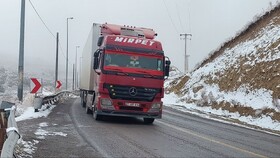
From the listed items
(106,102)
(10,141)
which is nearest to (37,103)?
(106,102)

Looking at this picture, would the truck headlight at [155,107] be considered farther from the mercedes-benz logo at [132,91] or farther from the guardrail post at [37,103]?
the guardrail post at [37,103]

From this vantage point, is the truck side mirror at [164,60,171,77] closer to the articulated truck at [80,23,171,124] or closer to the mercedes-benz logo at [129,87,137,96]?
the articulated truck at [80,23,171,124]

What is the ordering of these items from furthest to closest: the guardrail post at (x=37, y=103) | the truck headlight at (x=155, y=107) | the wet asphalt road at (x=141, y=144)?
the guardrail post at (x=37, y=103) → the truck headlight at (x=155, y=107) → the wet asphalt road at (x=141, y=144)

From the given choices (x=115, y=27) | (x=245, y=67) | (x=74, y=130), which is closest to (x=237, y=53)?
(x=245, y=67)

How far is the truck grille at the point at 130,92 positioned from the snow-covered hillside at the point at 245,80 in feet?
23.0

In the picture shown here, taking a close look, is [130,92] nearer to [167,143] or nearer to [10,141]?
[167,143]

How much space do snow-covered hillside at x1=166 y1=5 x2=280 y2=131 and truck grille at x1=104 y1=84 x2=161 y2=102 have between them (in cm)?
701

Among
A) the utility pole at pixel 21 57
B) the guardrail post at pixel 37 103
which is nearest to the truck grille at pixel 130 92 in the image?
the guardrail post at pixel 37 103

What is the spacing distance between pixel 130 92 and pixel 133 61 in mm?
1225

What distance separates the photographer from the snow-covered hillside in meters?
22.2

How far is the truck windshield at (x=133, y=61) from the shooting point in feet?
49.9

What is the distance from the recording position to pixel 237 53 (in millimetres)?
34250

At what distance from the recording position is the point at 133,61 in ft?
50.5

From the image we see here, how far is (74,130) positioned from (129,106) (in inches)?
114
